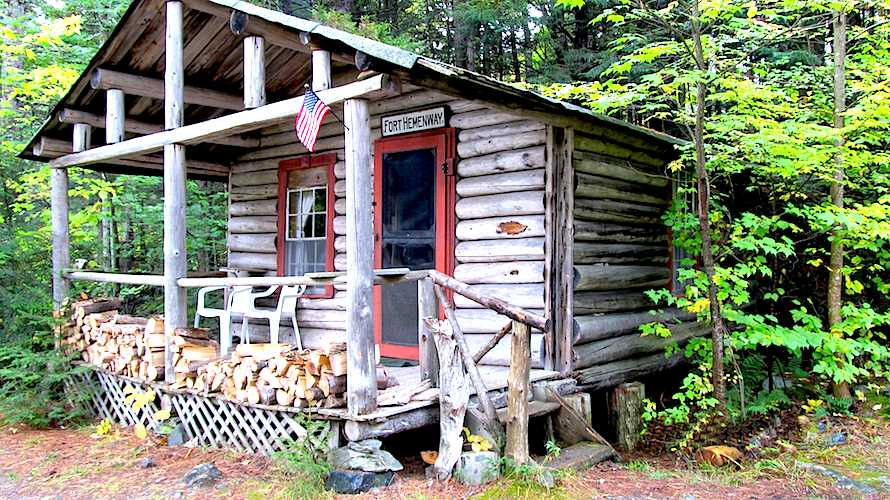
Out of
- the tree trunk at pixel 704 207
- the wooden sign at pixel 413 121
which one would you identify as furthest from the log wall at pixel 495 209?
the tree trunk at pixel 704 207

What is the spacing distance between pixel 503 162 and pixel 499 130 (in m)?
0.33

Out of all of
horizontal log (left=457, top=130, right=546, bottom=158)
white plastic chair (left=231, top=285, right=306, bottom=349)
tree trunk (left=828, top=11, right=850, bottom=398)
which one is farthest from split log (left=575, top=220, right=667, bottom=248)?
white plastic chair (left=231, top=285, right=306, bottom=349)

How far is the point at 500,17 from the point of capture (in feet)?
43.8

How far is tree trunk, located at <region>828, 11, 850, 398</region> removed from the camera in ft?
22.4

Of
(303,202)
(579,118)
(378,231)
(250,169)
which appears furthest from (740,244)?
(250,169)

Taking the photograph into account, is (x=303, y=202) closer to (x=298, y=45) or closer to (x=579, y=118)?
(x=298, y=45)

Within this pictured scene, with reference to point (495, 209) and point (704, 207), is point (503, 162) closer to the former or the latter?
point (495, 209)

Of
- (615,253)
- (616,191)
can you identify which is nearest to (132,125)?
(616,191)

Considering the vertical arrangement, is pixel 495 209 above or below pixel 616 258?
above

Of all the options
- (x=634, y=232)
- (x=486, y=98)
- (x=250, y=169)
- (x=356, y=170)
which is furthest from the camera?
(x=250, y=169)

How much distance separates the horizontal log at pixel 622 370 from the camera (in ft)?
21.9

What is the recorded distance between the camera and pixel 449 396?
486 centimetres

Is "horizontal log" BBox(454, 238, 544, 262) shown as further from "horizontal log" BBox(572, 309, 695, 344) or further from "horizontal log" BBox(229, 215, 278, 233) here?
"horizontal log" BBox(229, 215, 278, 233)

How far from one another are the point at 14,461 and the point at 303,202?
413 centimetres
